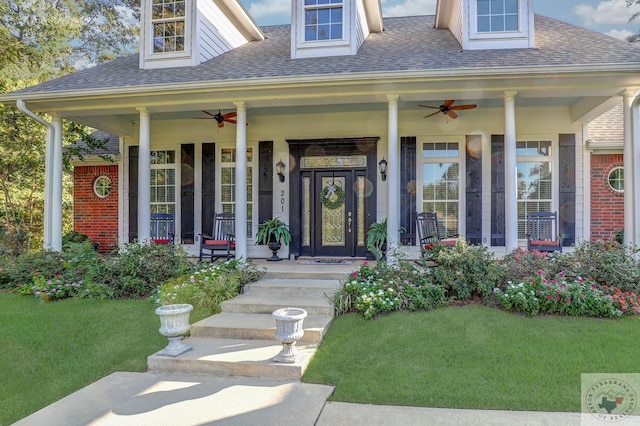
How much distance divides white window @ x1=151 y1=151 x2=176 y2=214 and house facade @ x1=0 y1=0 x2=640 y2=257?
27 mm

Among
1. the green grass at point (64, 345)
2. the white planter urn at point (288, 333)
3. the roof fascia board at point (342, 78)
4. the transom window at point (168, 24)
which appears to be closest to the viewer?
the green grass at point (64, 345)

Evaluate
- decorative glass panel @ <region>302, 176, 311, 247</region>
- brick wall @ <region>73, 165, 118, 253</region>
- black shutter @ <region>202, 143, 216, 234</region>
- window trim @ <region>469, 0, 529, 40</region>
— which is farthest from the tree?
window trim @ <region>469, 0, 529, 40</region>

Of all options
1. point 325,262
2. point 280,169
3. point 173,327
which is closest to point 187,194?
point 280,169

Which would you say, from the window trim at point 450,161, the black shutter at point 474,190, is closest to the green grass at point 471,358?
the black shutter at point 474,190

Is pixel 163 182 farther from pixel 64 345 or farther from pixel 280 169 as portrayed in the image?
pixel 64 345

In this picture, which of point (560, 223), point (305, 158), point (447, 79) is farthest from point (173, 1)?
point (560, 223)

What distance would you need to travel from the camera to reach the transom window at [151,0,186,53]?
8.01 metres

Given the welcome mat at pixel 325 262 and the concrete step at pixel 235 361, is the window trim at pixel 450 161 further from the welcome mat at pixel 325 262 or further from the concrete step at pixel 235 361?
the concrete step at pixel 235 361

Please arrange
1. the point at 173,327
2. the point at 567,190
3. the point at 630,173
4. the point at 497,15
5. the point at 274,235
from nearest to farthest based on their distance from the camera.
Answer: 1. the point at 173,327
2. the point at 630,173
3. the point at 497,15
4. the point at 567,190
5. the point at 274,235

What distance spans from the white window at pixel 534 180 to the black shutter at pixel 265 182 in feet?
16.1

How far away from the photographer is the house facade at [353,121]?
6.14m

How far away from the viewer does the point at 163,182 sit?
344 inches

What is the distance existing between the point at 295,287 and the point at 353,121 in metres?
3.96

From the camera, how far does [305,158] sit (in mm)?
8133
